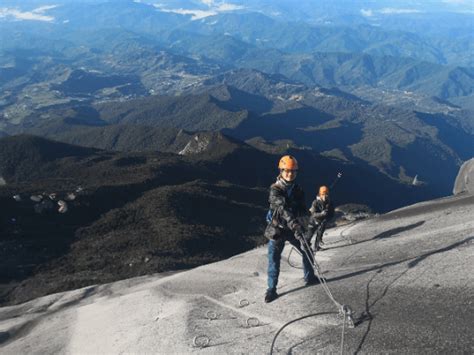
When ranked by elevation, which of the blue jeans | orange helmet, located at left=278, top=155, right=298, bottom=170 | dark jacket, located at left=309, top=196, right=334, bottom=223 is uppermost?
orange helmet, located at left=278, top=155, right=298, bottom=170

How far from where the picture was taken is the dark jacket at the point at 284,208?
10.4 metres

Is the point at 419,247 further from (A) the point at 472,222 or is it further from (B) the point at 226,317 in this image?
(B) the point at 226,317

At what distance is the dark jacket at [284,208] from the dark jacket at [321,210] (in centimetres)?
650

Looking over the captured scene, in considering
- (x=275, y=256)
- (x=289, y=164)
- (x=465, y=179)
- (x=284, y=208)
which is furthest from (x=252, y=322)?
(x=465, y=179)

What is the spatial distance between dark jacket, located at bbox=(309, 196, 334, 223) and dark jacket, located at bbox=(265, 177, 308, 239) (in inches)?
256

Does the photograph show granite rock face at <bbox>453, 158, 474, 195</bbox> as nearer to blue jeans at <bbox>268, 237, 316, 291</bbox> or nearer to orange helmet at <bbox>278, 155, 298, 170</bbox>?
blue jeans at <bbox>268, 237, 316, 291</bbox>

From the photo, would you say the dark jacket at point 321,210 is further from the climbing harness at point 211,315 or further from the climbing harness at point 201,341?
the climbing harness at point 201,341

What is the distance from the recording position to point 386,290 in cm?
1141

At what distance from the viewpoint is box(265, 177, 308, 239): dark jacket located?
10.4m

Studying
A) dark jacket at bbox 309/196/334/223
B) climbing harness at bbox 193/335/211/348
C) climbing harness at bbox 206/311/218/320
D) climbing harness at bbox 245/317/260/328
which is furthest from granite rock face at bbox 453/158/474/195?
Result: climbing harness at bbox 193/335/211/348

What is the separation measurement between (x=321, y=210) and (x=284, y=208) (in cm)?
769

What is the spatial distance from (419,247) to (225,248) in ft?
67.0

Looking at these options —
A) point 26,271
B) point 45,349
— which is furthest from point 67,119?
point 45,349

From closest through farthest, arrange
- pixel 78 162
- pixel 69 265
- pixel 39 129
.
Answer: pixel 69 265, pixel 78 162, pixel 39 129
